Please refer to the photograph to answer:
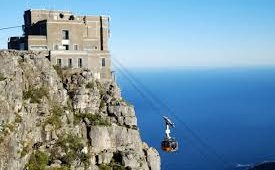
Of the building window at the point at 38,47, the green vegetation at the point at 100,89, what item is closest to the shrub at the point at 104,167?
the green vegetation at the point at 100,89

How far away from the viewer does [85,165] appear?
202 feet

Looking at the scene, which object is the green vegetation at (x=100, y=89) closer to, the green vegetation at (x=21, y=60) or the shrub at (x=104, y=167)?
the shrub at (x=104, y=167)

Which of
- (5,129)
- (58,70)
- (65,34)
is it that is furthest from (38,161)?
(65,34)

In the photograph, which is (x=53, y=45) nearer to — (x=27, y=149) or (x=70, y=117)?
(x=70, y=117)

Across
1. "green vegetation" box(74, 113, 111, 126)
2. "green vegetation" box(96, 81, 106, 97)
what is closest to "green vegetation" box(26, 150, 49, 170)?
"green vegetation" box(74, 113, 111, 126)

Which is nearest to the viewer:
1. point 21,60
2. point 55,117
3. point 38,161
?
point 38,161

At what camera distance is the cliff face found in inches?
2237

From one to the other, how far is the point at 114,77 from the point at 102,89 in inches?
252

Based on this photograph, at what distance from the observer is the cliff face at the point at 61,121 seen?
56812mm

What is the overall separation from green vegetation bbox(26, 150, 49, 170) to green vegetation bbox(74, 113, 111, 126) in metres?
7.17

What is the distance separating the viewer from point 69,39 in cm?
7219

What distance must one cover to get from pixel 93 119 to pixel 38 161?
10253 mm

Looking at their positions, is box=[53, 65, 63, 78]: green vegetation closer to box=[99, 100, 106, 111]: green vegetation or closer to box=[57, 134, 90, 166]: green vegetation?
box=[99, 100, 106, 111]: green vegetation

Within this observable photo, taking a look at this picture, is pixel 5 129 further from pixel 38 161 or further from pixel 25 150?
pixel 38 161
